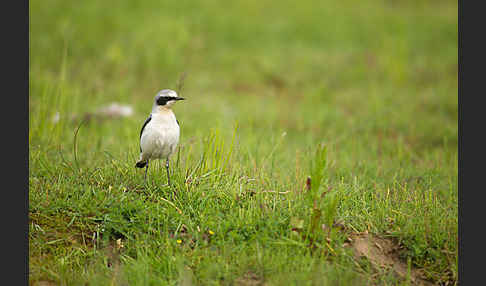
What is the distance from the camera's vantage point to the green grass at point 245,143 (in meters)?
3.48

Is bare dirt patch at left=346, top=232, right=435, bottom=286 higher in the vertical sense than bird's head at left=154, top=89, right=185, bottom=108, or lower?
lower

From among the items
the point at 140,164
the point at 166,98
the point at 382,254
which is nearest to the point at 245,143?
the point at 140,164

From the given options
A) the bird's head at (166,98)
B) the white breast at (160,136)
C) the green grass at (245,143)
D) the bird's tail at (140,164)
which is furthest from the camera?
the bird's tail at (140,164)

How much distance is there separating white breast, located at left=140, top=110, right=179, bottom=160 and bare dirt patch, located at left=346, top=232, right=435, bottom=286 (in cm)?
192

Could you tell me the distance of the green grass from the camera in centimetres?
348

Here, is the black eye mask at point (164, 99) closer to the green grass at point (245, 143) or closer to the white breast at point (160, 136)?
the white breast at point (160, 136)

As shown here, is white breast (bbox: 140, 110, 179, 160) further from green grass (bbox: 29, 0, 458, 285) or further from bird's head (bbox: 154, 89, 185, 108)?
green grass (bbox: 29, 0, 458, 285)

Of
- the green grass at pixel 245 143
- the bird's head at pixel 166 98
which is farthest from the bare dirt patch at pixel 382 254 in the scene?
the bird's head at pixel 166 98

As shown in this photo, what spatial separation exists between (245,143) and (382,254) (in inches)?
110

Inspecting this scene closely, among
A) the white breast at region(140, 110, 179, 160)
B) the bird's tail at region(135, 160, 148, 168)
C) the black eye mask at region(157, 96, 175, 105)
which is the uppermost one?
the black eye mask at region(157, 96, 175, 105)

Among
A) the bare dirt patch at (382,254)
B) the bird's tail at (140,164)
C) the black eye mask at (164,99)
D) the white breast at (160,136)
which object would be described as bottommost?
the bare dirt patch at (382,254)

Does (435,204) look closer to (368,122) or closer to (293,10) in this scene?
(368,122)

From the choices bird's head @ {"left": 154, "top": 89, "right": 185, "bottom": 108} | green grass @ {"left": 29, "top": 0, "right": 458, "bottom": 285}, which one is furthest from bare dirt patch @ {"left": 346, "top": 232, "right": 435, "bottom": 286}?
bird's head @ {"left": 154, "top": 89, "right": 185, "bottom": 108}

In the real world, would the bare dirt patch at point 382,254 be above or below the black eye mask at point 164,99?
below
